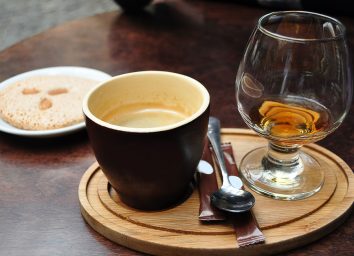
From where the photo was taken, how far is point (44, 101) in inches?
27.5

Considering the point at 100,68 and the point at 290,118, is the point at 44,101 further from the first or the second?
the point at 290,118

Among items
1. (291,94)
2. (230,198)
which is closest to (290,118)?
(291,94)

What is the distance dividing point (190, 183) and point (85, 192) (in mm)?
116

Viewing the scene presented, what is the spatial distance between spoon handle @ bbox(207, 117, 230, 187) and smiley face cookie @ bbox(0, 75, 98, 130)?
18 centimetres

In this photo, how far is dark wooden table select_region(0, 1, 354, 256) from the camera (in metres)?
0.49

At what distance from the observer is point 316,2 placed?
1.10 metres

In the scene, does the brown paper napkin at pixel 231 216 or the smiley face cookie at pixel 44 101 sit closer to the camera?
Result: the brown paper napkin at pixel 231 216

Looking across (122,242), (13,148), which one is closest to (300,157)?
(122,242)

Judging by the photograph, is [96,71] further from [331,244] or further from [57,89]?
[331,244]

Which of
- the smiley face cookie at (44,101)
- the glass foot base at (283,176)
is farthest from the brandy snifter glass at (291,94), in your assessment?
the smiley face cookie at (44,101)

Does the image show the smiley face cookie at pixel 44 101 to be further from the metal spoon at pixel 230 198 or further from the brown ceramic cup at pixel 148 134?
the metal spoon at pixel 230 198

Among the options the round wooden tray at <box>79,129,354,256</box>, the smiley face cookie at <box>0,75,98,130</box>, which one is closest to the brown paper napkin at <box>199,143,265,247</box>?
the round wooden tray at <box>79,129,354,256</box>

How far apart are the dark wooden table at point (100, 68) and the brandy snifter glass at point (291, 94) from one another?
0.27 ft

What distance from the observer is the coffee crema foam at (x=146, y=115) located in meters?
0.56
